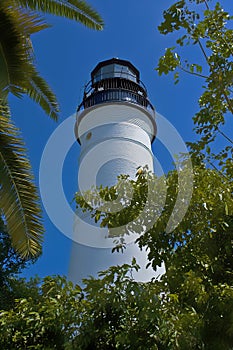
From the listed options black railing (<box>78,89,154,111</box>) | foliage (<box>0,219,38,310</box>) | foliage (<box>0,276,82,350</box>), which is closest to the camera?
foliage (<box>0,276,82,350</box>)

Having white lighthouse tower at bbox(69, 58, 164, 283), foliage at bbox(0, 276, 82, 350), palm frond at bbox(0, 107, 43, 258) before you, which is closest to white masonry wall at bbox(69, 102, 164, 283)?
white lighthouse tower at bbox(69, 58, 164, 283)

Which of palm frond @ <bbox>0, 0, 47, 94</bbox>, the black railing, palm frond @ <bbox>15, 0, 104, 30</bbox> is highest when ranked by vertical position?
the black railing

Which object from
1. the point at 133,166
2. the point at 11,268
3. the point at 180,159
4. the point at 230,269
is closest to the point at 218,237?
the point at 230,269

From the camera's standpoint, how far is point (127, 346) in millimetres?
3977

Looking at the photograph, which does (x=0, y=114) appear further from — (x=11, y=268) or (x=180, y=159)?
(x=11, y=268)

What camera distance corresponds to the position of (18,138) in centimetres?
665

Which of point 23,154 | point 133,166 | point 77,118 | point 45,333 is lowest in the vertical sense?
point 45,333

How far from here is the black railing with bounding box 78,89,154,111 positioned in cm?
1490

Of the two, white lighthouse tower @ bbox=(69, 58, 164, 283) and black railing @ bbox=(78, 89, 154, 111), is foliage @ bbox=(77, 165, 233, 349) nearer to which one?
white lighthouse tower @ bbox=(69, 58, 164, 283)

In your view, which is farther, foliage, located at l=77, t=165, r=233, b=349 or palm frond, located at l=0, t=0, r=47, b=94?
palm frond, located at l=0, t=0, r=47, b=94

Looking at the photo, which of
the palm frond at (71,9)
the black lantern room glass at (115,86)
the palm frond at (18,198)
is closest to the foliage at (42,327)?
the palm frond at (18,198)

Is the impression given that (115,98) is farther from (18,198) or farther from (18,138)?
(18,198)

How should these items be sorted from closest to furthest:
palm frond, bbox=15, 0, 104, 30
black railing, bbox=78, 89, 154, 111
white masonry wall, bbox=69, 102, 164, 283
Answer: palm frond, bbox=15, 0, 104, 30 → white masonry wall, bbox=69, 102, 164, 283 → black railing, bbox=78, 89, 154, 111

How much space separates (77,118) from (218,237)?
37.1 feet
